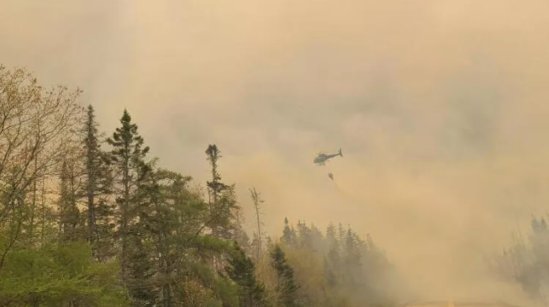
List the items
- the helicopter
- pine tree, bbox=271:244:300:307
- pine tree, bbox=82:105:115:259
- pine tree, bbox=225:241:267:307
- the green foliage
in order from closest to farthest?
the green foliage < pine tree, bbox=82:105:115:259 < pine tree, bbox=225:241:267:307 < pine tree, bbox=271:244:300:307 < the helicopter

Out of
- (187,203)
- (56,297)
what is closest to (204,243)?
(187,203)

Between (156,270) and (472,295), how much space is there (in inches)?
5807

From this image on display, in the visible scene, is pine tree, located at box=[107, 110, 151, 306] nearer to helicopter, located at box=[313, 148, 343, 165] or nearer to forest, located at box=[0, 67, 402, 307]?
forest, located at box=[0, 67, 402, 307]

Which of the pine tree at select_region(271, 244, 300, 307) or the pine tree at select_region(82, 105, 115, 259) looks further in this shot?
the pine tree at select_region(271, 244, 300, 307)

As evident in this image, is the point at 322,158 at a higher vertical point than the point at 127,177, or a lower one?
higher

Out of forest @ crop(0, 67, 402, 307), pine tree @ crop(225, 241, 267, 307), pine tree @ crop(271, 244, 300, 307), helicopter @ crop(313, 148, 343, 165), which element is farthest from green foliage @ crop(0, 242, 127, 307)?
helicopter @ crop(313, 148, 343, 165)

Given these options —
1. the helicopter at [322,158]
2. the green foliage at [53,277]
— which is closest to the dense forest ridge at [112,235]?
the green foliage at [53,277]

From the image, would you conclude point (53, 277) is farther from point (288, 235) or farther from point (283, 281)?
point (288, 235)

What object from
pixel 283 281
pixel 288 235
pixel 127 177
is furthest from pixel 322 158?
pixel 127 177

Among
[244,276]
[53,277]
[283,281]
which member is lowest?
[53,277]

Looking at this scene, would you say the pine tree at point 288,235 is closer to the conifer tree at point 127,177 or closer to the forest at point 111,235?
the forest at point 111,235

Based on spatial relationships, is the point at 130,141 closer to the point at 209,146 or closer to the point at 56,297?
the point at 56,297

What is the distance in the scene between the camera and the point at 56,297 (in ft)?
54.0

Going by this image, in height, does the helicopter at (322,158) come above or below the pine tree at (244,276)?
above
